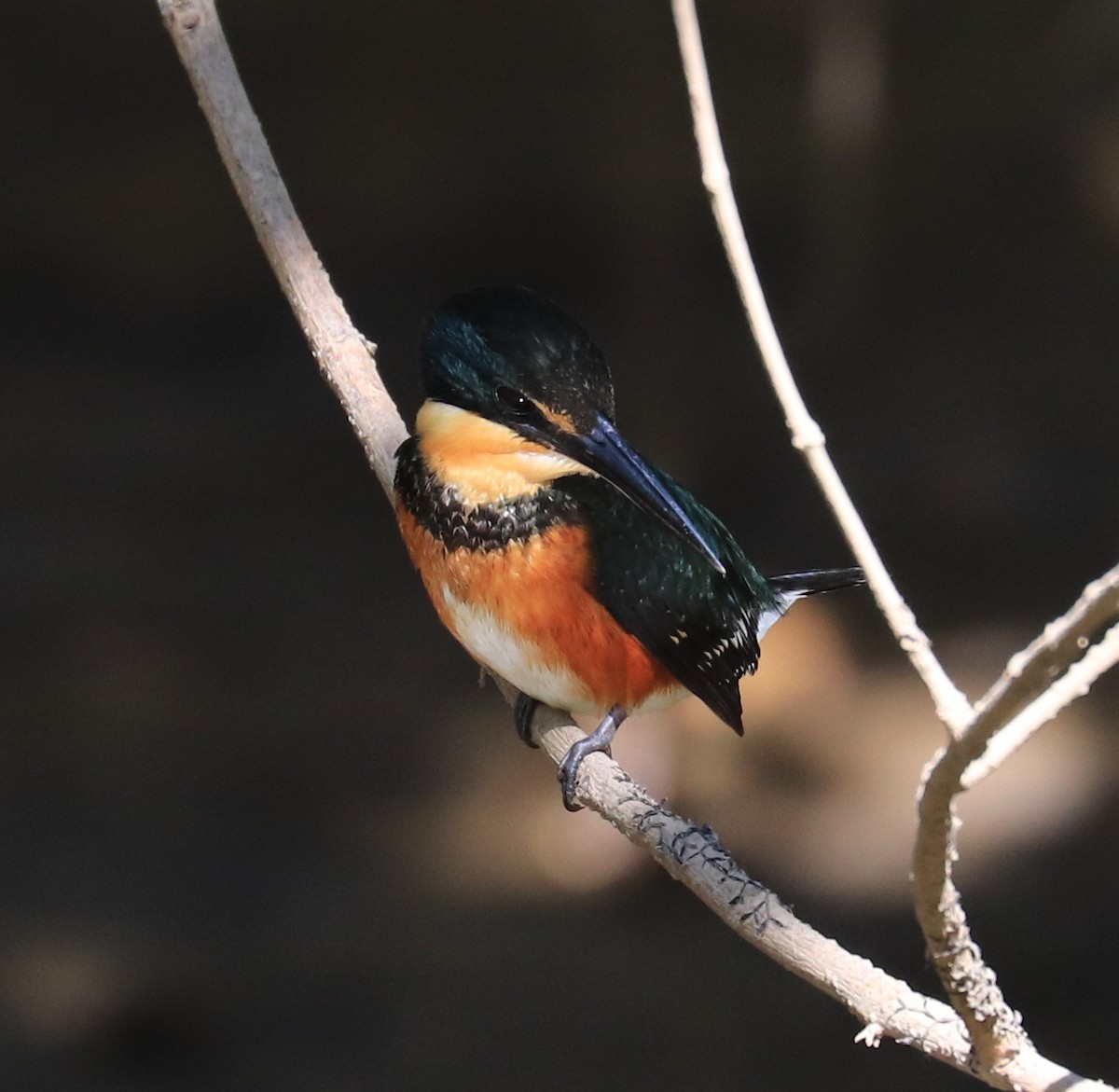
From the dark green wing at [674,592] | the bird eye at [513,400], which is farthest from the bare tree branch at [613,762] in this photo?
the bird eye at [513,400]

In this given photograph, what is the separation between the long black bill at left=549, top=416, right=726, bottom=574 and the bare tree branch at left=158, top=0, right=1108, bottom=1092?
0.21 m

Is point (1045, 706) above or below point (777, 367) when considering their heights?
below

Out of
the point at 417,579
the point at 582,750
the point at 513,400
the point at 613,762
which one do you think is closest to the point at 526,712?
→ the point at 582,750

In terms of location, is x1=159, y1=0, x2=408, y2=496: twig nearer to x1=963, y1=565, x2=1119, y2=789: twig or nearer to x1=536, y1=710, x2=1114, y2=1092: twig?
x1=536, y1=710, x2=1114, y2=1092: twig

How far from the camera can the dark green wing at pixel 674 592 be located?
1442 millimetres

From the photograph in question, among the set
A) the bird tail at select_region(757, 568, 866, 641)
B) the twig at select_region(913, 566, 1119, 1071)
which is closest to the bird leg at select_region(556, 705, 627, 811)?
the bird tail at select_region(757, 568, 866, 641)

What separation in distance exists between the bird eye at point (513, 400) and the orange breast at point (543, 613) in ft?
0.59

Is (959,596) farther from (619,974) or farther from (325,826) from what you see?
(325,826)

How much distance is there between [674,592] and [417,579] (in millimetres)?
1352

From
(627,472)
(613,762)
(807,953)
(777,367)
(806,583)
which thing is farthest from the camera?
(806,583)

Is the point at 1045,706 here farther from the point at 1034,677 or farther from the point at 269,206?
the point at 269,206

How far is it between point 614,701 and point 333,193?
1.32m

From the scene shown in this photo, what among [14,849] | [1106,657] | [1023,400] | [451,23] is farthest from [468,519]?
[1023,400]

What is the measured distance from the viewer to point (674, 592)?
1.49 m
